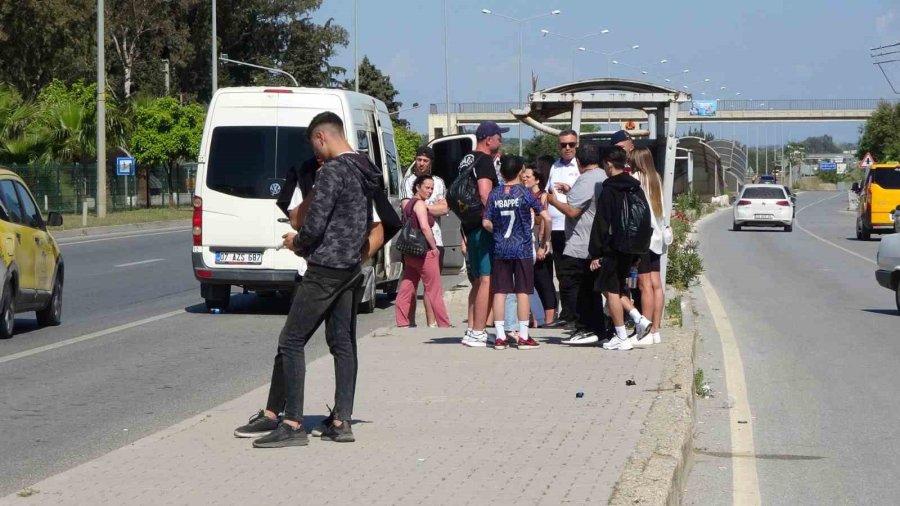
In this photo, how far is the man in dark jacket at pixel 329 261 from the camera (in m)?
7.18

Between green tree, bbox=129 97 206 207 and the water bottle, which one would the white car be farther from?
the water bottle

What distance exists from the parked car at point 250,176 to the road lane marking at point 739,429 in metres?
4.64

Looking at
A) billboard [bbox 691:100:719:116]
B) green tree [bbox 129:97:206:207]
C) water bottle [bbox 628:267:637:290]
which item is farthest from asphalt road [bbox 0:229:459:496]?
billboard [bbox 691:100:719:116]

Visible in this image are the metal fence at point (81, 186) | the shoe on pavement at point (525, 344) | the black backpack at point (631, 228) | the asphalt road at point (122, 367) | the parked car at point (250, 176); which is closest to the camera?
the asphalt road at point (122, 367)

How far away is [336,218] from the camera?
285 inches

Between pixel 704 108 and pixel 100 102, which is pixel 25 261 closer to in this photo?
pixel 100 102

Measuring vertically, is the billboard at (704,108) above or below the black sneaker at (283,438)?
above

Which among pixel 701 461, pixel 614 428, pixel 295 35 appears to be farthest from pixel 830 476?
pixel 295 35

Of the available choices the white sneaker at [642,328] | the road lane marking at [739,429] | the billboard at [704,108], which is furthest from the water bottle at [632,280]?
the billboard at [704,108]

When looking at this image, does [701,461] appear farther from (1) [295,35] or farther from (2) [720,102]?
(2) [720,102]

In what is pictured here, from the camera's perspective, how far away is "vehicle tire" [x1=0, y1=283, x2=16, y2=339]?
13.6 meters

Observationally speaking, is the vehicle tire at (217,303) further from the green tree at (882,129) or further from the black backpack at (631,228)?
the green tree at (882,129)

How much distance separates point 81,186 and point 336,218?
43530 millimetres

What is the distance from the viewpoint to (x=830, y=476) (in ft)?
25.4
